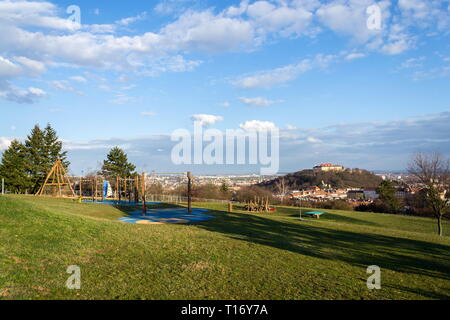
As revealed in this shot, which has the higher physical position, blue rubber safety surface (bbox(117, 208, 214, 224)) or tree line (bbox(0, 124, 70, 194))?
tree line (bbox(0, 124, 70, 194))

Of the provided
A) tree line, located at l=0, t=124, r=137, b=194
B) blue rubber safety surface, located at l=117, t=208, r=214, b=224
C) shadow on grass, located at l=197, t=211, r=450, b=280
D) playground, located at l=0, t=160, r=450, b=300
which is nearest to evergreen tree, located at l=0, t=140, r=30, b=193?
tree line, located at l=0, t=124, r=137, b=194

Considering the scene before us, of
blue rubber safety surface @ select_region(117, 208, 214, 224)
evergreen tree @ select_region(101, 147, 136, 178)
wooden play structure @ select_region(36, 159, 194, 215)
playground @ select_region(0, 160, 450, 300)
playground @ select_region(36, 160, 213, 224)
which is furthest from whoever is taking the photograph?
evergreen tree @ select_region(101, 147, 136, 178)

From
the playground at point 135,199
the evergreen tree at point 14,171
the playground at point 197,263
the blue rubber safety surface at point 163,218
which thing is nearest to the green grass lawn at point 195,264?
the playground at point 197,263

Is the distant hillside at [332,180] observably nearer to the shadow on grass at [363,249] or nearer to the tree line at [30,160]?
the tree line at [30,160]

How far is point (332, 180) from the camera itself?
62188mm

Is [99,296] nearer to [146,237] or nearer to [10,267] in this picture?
[10,267]

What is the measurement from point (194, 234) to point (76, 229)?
14.4 feet

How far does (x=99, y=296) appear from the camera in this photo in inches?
209

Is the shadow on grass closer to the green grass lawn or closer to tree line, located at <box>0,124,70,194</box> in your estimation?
the green grass lawn

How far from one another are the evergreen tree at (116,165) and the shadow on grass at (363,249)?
36.7 metres

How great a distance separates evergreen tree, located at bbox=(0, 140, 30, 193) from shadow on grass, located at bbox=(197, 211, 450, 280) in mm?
33578

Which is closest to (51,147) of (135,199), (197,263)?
(135,199)

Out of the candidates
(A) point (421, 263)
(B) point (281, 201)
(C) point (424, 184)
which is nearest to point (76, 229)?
(A) point (421, 263)

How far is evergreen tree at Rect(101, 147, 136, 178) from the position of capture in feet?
153
